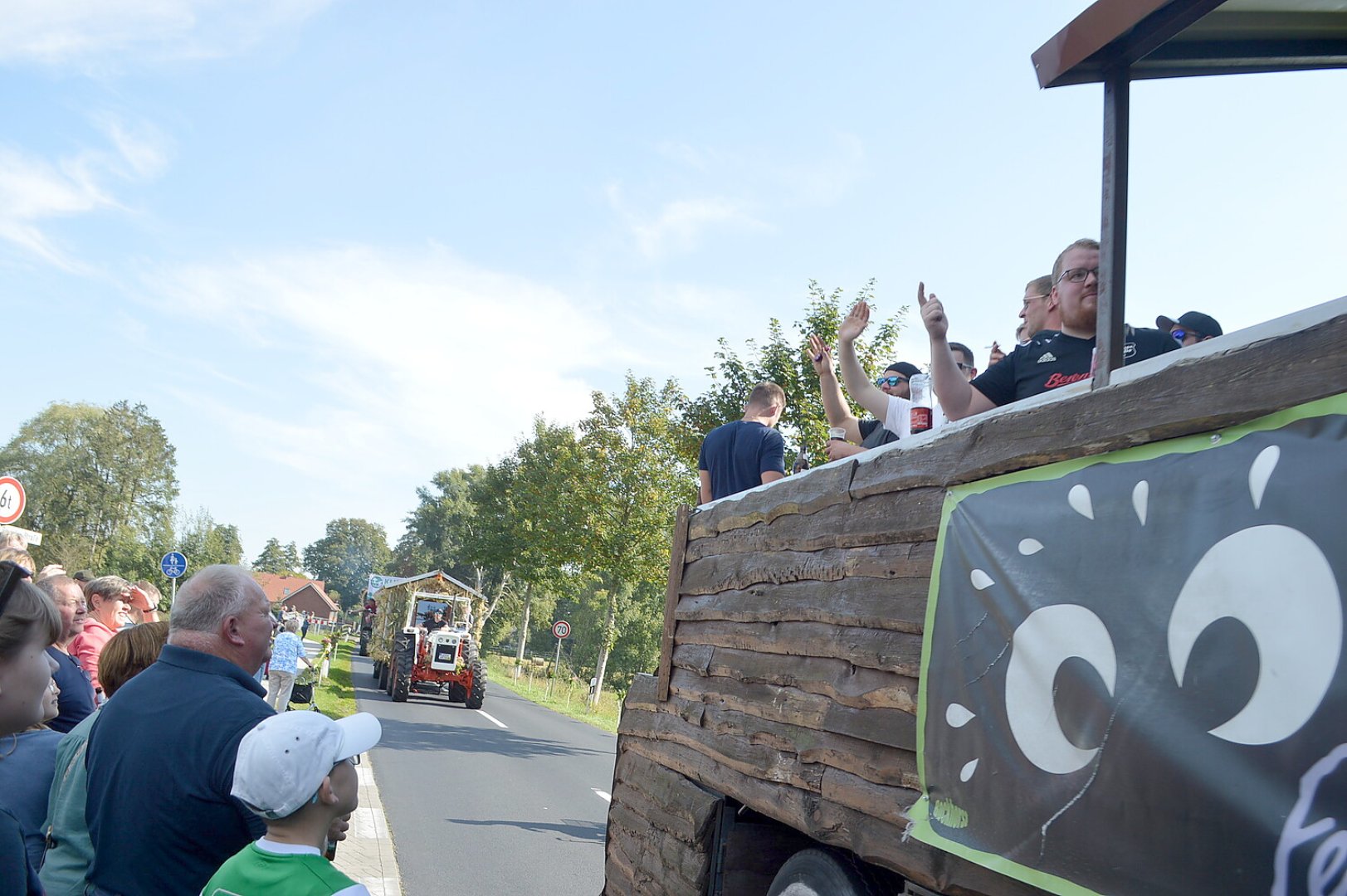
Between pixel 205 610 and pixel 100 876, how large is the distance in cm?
72

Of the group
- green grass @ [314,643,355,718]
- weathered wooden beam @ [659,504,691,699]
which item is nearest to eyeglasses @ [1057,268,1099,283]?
weathered wooden beam @ [659,504,691,699]

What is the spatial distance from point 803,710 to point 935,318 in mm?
1288

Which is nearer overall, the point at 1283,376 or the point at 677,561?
the point at 1283,376

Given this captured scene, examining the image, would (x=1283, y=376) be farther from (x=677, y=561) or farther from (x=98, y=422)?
(x=98, y=422)

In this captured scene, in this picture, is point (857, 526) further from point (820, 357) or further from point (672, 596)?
point (820, 357)

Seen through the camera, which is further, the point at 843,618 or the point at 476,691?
the point at 476,691

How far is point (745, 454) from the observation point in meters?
4.87

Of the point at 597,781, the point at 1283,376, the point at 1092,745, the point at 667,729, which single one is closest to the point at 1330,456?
the point at 1283,376

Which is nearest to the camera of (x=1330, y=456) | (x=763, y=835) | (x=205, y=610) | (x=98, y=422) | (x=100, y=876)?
(x=1330, y=456)

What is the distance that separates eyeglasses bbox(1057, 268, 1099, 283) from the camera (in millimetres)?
2826

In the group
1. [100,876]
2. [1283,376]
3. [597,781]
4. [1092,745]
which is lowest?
[597,781]

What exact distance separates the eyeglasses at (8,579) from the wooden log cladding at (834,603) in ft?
6.84

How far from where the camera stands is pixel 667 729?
14.6 feet

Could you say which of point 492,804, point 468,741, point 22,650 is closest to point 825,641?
point 22,650
